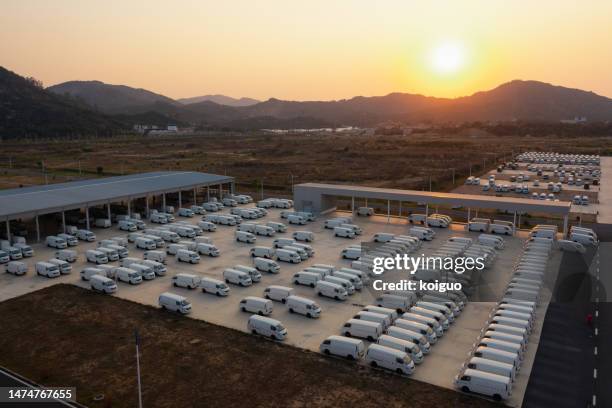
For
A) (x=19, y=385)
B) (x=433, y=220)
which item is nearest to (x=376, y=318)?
(x=19, y=385)

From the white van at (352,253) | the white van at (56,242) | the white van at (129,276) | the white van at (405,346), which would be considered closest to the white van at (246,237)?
the white van at (352,253)

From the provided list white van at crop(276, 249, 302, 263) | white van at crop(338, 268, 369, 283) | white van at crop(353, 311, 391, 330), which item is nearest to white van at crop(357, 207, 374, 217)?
white van at crop(276, 249, 302, 263)

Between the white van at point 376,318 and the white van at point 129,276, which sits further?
the white van at point 129,276

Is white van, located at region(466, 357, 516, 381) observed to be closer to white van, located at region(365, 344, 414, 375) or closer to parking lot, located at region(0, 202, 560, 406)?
parking lot, located at region(0, 202, 560, 406)

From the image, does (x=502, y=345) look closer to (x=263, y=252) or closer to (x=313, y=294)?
(x=313, y=294)

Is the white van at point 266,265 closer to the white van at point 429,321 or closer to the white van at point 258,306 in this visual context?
the white van at point 258,306

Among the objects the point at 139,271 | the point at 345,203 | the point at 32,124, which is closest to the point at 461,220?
the point at 345,203

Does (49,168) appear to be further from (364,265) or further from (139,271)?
(364,265)
